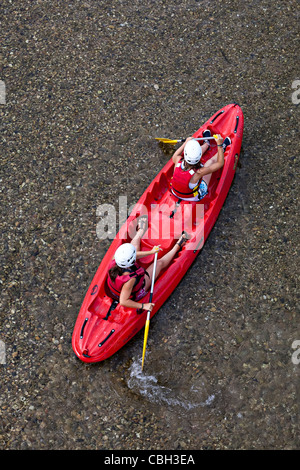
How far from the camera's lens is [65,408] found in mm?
6168

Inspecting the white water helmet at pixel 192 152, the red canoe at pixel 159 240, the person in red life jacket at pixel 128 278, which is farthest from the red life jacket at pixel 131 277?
the white water helmet at pixel 192 152

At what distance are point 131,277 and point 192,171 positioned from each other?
1849 mm

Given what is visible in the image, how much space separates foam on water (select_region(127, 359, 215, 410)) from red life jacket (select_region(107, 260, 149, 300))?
110 centimetres

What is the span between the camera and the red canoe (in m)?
6.18

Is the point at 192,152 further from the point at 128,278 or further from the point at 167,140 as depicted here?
the point at 128,278

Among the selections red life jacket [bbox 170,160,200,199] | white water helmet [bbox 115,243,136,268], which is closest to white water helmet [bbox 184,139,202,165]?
red life jacket [bbox 170,160,200,199]

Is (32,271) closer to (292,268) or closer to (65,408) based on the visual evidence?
(65,408)

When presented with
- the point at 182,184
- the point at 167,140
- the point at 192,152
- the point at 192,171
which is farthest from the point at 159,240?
the point at 167,140

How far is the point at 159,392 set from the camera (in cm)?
625

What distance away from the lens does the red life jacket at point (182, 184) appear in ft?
22.2

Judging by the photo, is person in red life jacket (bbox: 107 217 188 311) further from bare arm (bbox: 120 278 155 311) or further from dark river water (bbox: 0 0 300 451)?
dark river water (bbox: 0 0 300 451)

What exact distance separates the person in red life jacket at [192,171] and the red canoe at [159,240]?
166 millimetres

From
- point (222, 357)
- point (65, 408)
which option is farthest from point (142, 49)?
point (65, 408)

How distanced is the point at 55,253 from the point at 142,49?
15.3 feet
